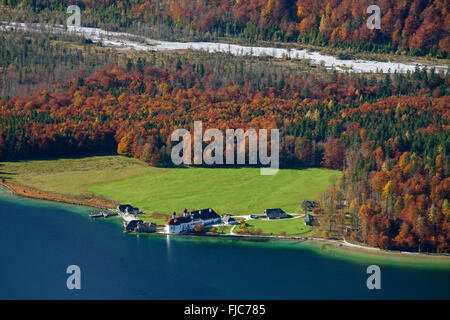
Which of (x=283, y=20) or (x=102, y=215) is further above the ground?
(x=283, y=20)

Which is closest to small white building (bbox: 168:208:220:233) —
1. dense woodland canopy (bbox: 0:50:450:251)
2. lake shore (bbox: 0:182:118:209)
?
lake shore (bbox: 0:182:118:209)

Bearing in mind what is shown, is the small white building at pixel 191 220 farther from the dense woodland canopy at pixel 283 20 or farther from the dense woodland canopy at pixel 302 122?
the dense woodland canopy at pixel 283 20

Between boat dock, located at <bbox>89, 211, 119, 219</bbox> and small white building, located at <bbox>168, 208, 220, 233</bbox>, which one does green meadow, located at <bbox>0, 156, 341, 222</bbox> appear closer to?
small white building, located at <bbox>168, 208, 220, 233</bbox>

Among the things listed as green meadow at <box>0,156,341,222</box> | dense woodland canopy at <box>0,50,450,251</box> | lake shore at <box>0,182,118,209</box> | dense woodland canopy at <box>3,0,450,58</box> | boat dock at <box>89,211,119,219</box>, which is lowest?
boat dock at <box>89,211,119,219</box>

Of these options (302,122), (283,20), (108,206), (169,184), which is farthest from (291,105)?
(283,20)

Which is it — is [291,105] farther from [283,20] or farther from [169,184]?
[283,20]

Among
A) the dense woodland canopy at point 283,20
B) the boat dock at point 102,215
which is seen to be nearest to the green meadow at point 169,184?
the boat dock at point 102,215

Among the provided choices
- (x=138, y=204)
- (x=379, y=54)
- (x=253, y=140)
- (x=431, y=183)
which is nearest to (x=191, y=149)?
(x=253, y=140)
